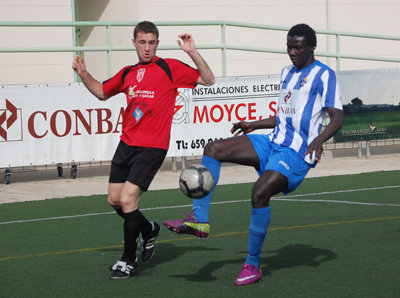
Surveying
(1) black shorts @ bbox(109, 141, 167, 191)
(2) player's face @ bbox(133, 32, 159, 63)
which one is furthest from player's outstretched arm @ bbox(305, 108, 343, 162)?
(2) player's face @ bbox(133, 32, 159, 63)

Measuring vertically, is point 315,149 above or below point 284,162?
above

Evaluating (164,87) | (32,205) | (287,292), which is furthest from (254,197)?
(32,205)

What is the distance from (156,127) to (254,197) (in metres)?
1.11

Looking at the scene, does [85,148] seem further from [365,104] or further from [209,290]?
[209,290]

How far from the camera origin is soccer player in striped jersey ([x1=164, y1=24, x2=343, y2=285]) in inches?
282

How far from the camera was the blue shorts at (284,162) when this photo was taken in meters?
7.24

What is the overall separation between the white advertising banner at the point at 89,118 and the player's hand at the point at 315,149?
882 centimetres

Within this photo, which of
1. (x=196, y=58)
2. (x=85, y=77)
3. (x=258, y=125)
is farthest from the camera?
(x=85, y=77)

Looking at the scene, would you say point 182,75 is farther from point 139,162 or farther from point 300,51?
point 300,51

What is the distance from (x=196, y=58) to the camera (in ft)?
24.6

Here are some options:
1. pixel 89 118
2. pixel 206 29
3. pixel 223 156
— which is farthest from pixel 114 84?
pixel 206 29

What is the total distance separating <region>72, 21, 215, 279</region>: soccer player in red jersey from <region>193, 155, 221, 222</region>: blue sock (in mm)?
528

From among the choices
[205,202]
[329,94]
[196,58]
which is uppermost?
[196,58]

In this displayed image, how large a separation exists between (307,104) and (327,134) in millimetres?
350
